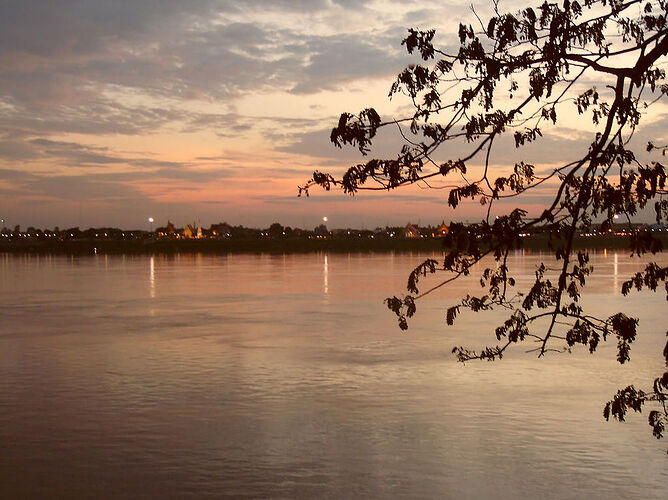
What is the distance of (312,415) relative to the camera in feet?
58.7

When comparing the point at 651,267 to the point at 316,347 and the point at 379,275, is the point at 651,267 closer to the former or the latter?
the point at 316,347

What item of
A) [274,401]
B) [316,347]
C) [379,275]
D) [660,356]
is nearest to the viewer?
[274,401]

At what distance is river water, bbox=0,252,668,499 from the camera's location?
45.0 ft

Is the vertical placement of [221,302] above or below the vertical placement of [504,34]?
below

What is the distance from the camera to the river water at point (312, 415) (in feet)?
45.0

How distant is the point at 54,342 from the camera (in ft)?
96.6

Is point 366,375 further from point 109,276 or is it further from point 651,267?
point 109,276

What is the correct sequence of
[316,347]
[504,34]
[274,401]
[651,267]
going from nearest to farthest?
[504,34] < [651,267] < [274,401] < [316,347]

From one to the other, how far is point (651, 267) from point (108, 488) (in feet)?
28.2

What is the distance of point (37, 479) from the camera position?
13.8m

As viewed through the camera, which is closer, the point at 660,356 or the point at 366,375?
the point at 366,375

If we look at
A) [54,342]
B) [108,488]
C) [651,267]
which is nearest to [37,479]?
[108,488]

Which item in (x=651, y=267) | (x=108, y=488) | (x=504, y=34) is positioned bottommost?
(x=108, y=488)

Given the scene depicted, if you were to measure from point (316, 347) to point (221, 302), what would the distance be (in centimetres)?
1870
